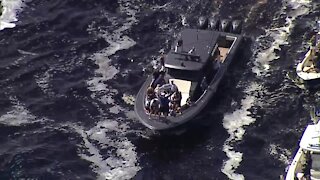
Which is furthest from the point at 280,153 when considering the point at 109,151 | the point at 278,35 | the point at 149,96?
the point at 278,35

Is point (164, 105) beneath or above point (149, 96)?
above

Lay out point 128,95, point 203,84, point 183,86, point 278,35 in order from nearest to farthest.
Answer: point 203,84, point 183,86, point 128,95, point 278,35

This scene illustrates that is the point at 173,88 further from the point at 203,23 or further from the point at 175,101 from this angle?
the point at 203,23

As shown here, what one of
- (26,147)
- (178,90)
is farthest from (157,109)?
(26,147)

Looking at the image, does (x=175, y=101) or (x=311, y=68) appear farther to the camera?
(x=311, y=68)

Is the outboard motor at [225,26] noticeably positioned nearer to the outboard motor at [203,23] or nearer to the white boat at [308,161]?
the outboard motor at [203,23]

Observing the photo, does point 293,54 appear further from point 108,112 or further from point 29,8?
point 29,8

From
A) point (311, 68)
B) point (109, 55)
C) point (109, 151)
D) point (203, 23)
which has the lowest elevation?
point (109, 151)
